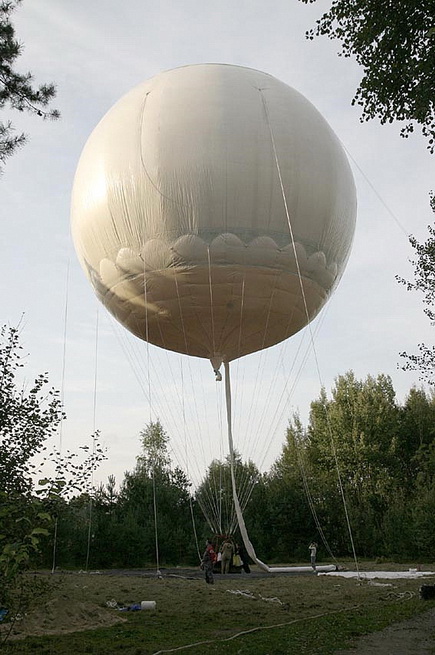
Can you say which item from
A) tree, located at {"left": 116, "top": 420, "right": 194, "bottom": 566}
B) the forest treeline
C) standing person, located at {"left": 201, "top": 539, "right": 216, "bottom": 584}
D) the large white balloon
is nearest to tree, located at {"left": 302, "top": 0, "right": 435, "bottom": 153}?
the large white balloon

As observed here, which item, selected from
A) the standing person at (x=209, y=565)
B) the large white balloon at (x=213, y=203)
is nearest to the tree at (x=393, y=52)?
the large white balloon at (x=213, y=203)

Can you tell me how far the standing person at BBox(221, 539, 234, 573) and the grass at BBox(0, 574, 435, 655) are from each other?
287cm

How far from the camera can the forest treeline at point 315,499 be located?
27844mm

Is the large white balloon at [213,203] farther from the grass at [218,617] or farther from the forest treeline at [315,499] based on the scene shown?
the forest treeline at [315,499]

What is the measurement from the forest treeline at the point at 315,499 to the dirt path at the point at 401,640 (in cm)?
1360

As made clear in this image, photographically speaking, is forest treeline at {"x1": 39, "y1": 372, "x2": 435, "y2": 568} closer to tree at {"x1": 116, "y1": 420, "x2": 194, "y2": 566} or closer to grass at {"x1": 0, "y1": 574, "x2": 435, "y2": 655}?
tree at {"x1": 116, "y1": 420, "x2": 194, "y2": 566}

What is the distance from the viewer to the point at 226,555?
19453 millimetres

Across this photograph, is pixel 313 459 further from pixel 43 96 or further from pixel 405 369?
pixel 43 96

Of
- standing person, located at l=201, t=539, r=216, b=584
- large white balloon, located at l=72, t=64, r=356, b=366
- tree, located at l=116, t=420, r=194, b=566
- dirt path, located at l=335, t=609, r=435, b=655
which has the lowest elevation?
dirt path, located at l=335, t=609, r=435, b=655

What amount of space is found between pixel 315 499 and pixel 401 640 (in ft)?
93.1

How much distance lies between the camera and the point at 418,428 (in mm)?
40938

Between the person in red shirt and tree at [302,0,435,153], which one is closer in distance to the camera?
tree at [302,0,435,153]


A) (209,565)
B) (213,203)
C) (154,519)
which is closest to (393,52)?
(213,203)

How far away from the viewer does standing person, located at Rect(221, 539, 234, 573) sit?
62.9ft
